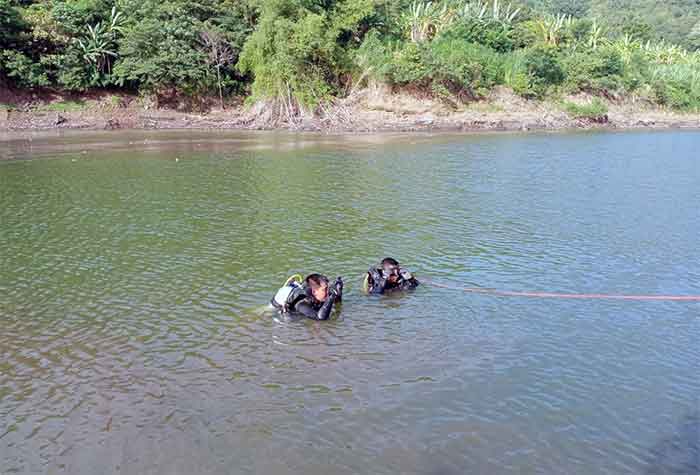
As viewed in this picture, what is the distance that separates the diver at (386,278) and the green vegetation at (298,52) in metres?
37.9

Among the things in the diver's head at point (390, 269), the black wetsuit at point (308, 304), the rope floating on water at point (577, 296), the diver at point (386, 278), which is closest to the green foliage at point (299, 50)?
the diver at point (386, 278)

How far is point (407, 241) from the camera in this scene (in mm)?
15234

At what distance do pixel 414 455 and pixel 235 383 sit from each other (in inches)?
110

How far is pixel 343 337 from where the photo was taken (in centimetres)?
954

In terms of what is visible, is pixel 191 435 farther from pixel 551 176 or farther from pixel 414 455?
pixel 551 176

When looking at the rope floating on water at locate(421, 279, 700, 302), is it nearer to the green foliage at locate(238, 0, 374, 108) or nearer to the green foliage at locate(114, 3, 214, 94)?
the green foliage at locate(238, 0, 374, 108)

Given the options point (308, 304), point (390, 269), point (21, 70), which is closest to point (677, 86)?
point (21, 70)

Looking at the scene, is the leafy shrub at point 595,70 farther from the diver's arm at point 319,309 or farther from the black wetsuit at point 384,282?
the diver's arm at point 319,309

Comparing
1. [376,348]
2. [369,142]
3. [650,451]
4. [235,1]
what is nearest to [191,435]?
[376,348]

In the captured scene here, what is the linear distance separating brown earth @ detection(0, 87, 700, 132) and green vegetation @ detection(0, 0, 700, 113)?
37.1 inches

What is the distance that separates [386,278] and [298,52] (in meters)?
38.5

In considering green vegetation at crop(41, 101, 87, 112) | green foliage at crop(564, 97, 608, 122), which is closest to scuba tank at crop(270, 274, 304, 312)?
green vegetation at crop(41, 101, 87, 112)

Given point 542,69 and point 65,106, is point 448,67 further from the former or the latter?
point 65,106

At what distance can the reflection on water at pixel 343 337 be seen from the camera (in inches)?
265
